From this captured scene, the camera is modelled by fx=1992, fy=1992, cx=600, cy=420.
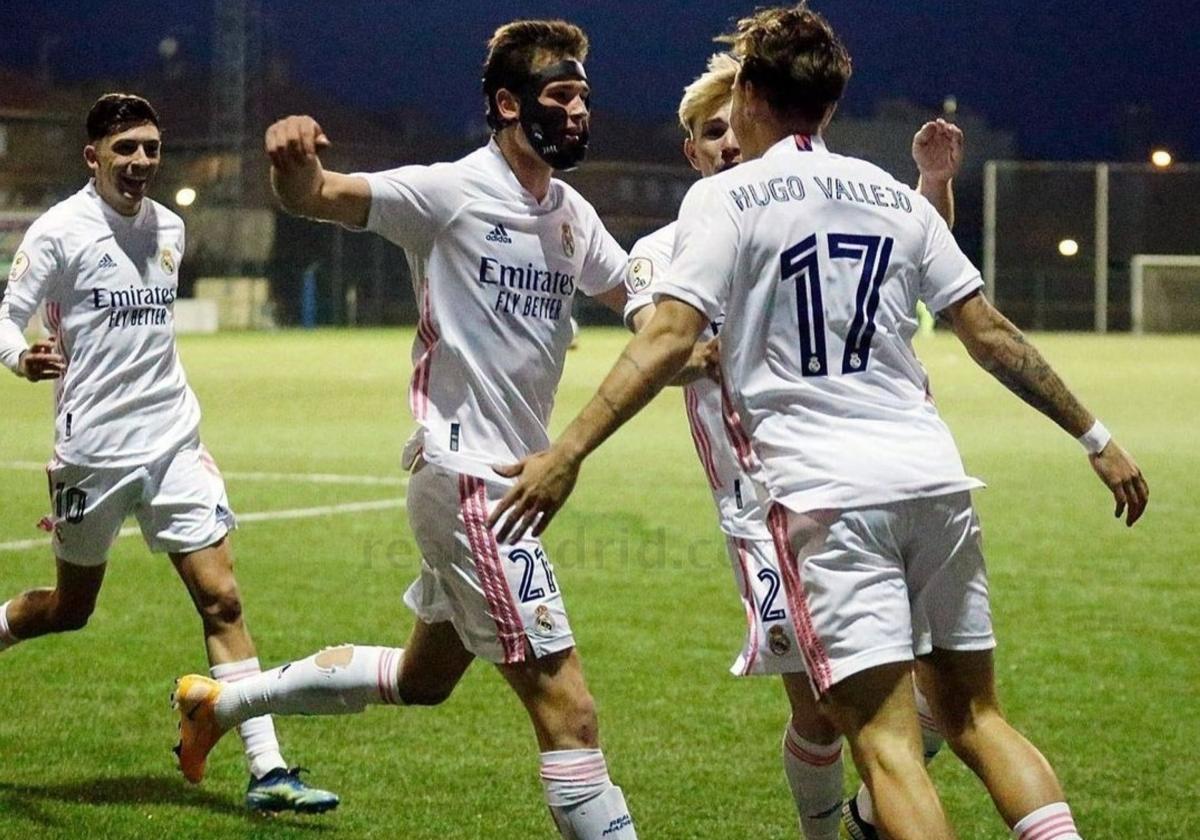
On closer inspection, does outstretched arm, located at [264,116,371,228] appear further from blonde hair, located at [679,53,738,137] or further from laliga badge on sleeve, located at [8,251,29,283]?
laliga badge on sleeve, located at [8,251,29,283]

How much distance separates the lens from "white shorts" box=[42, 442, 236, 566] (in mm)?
6965

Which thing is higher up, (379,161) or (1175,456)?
(379,161)

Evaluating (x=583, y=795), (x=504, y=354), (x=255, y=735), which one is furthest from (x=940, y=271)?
(x=255, y=735)

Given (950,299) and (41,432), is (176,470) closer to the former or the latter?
(950,299)

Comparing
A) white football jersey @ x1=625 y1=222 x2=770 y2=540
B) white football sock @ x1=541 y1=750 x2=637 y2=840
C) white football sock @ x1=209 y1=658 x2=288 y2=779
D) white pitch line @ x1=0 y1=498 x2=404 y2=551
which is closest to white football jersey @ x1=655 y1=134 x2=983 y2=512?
white football jersey @ x1=625 y1=222 x2=770 y2=540

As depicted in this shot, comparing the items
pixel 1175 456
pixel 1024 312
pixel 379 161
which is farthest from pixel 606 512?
pixel 379 161

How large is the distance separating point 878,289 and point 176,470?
342cm

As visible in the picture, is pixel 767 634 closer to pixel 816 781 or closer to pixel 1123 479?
pixel 816 781

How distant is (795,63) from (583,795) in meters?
1.90

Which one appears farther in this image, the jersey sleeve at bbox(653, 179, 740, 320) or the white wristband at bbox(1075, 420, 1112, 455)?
the white wristband at bbox(1075, 420, 1112, 455)

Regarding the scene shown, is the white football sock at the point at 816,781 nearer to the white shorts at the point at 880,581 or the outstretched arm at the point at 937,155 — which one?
the white shorts at the point at 880,581

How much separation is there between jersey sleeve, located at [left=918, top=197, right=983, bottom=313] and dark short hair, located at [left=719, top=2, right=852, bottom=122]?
0.35 metres

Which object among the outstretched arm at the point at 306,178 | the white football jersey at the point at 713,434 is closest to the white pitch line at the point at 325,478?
the white football jersey at the point at 713,434

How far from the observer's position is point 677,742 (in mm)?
7441
